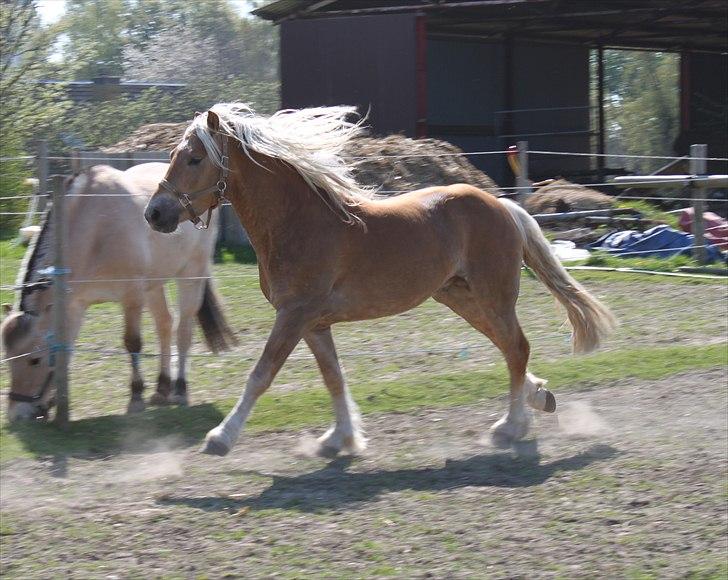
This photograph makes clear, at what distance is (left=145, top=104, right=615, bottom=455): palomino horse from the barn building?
13.5m

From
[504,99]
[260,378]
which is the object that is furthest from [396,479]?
[504,99]

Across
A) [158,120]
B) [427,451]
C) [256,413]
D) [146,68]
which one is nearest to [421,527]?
[427,451]

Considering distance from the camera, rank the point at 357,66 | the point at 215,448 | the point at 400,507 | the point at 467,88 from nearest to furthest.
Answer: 1. the point at 400,507
2. the point at 215,448
3. the point at 357,66
4. the point at 467,88

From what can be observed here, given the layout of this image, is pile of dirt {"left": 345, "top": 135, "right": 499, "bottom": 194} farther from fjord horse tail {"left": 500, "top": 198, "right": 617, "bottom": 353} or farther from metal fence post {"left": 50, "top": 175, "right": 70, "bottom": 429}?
metal fence post {"left": 50, "top": 175, "right": 70, "bottom": 429}

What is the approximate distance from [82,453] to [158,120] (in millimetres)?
30522

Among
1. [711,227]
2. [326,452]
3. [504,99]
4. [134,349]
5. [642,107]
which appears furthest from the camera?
[642,107]

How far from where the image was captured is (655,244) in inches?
571

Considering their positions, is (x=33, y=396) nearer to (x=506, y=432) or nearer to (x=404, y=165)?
(x=506, y=432)

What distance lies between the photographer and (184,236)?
7.98 metres

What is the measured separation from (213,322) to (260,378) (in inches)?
Answer: 98.5

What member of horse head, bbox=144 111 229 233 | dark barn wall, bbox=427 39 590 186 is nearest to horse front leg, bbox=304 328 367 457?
horse head, bbox=144 111 229 233

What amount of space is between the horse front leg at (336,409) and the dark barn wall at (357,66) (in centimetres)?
1383

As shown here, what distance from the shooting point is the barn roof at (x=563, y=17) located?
71.4 ft

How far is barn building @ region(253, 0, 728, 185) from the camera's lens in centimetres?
2023
